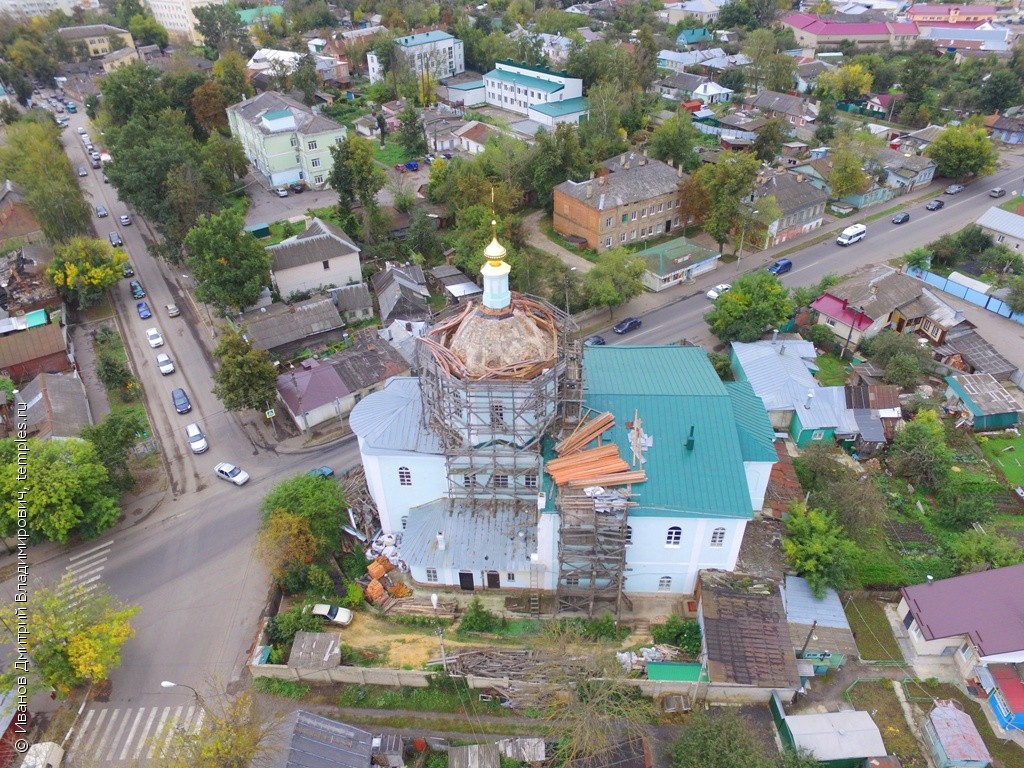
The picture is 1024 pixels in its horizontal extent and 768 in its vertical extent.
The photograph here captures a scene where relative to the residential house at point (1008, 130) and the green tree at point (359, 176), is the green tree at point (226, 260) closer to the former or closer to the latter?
the green tree at point (359, 176)

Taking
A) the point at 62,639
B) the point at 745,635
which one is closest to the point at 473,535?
the point at 745,635

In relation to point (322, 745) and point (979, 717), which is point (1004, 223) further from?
point (322, 745)

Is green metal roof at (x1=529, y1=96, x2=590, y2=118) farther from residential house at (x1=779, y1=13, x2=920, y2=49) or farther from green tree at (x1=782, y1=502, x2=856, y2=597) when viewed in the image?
green tree at (x1=782, y1=502, x2=856, y2=597)

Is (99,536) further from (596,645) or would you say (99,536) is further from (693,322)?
(693,322)

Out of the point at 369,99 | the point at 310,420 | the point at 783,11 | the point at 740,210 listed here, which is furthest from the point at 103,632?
the point at 783,11

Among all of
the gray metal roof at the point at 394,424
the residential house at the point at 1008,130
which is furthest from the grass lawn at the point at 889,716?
the residential house at the point at 1008,130

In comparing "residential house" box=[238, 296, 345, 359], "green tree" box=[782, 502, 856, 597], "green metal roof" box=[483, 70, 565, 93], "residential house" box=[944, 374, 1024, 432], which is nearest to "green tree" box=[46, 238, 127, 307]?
"residential house" box=[238, 296, 345, 359]
